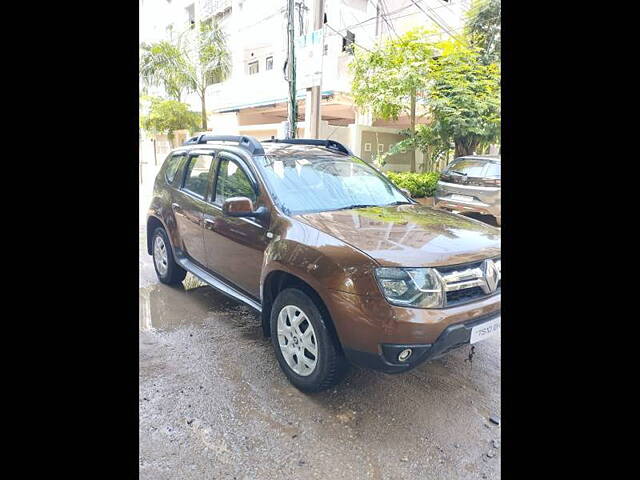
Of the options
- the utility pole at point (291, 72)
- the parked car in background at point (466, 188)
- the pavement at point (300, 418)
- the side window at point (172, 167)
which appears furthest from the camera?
the utility pole at point (291, 72)

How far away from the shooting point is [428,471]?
1389mm

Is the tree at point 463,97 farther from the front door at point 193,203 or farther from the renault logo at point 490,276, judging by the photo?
the front door at point 193,203

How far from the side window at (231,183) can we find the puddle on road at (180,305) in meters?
0.70

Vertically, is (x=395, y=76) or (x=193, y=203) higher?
(x=395, y=76)

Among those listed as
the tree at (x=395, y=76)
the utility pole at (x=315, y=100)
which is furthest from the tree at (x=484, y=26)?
the utility pole at (x=315, y=100)

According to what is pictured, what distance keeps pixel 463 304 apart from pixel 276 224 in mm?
873

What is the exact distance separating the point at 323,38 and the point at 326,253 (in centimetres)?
199

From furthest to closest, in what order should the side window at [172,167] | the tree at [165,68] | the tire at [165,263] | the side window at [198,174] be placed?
the tire at [165,263] < the side window at [172,167] < the side window at [198,174] < the tree at [165,68]

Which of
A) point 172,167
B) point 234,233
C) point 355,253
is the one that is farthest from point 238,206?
point 172,167

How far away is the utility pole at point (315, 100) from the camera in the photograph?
297 cm

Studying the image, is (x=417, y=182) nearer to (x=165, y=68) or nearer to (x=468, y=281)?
(x=468, y=281)

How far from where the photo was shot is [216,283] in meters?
2.33
